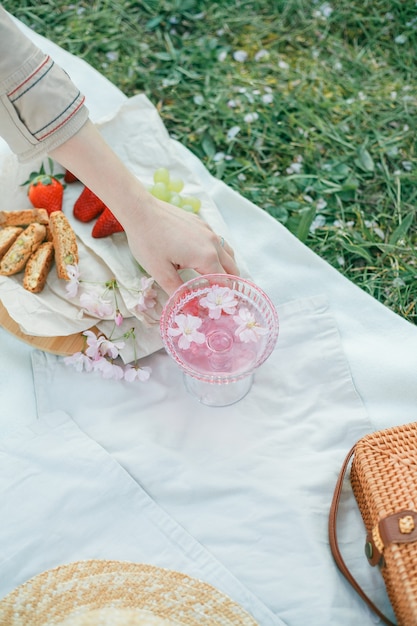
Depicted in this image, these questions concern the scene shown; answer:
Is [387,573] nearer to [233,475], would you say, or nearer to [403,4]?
[233,475]

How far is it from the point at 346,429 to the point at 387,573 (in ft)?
1.07

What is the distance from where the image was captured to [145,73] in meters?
2.05

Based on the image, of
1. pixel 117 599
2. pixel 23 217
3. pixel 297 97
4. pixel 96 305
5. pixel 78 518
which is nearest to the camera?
pixel 117 599

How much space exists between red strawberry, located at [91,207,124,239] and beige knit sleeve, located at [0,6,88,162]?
237 mm

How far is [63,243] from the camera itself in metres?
1.45

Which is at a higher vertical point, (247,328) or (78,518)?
(247,328)

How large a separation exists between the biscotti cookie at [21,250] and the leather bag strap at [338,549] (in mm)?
828

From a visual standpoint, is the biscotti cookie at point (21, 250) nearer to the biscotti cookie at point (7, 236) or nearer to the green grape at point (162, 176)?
the biscotti cookie at point (7, 236)

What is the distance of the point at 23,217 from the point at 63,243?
0.44 ft

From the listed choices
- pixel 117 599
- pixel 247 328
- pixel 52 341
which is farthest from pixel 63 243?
pixel 117 599

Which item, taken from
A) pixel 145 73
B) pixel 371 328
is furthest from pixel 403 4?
pixel 371 328

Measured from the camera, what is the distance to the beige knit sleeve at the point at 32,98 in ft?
3.98

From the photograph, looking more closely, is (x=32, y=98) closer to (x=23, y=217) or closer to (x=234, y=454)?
(x=23, y=217)

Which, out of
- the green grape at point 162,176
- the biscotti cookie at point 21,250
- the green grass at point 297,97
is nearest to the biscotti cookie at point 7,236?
the biscotti cookie at point 21,250
